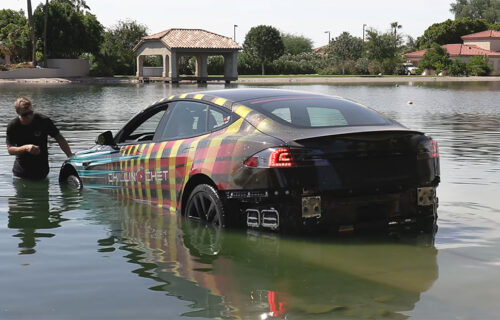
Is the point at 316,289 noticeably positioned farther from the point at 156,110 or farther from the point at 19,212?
the point at 19,212

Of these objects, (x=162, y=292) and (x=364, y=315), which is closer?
(x=364, y=315)

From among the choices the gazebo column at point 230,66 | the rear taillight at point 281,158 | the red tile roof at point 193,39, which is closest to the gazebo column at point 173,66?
the red tile roof at point 193,39

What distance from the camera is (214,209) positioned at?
751 cm

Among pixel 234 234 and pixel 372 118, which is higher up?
pixel 372 118

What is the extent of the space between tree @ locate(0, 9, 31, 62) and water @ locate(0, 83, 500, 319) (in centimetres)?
8535

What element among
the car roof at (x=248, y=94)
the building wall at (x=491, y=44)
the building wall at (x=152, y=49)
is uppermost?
the building wall at (x=491, y=44)

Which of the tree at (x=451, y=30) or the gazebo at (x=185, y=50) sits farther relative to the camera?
the tree at (x=451, y=30)

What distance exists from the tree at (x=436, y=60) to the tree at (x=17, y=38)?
173 feet

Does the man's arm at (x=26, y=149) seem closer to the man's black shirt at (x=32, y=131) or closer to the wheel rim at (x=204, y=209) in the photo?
the man's black shirt at (x=32, y=131)

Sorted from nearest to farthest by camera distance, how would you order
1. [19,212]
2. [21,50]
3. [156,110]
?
[156,110] < [19,212] < [21,50]

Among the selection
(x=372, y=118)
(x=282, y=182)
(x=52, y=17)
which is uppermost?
(x=52, y=17)

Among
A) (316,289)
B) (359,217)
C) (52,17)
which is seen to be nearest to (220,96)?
(359,217)

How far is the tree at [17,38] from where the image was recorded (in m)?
91.6

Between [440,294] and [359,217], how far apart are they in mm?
1317
